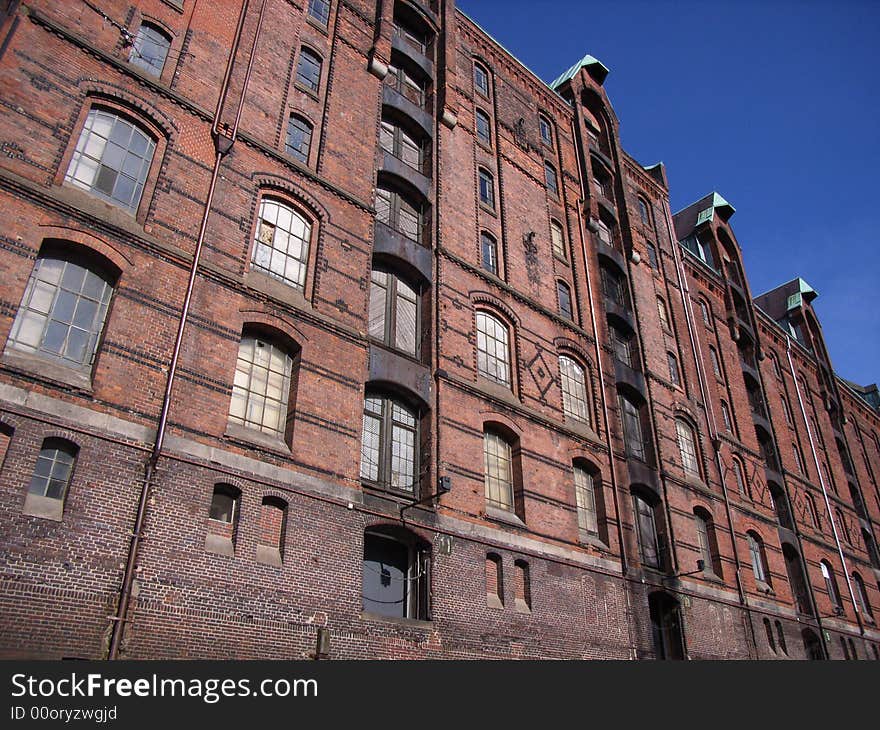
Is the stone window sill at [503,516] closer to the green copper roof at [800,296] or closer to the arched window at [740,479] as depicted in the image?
the arched window at [740,479]

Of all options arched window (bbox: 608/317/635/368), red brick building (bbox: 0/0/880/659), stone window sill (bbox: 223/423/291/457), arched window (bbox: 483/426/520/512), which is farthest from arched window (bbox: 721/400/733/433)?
stone window sill (bbox: 223/423/291/457)

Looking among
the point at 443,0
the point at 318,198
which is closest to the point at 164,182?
the point at 318,198

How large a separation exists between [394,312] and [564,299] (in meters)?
7.41

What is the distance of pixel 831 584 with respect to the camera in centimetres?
2867

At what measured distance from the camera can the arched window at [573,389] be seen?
1950cm

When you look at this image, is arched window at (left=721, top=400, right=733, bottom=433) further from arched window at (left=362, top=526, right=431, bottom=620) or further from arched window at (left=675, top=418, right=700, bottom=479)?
arched window at (left=362, top=526, right=431, bottom=620)

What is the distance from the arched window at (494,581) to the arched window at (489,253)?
7.79 meters

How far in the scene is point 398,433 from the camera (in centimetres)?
1485

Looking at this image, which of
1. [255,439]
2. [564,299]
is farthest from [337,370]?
[564,299]

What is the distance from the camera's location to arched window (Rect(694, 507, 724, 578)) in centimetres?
2177

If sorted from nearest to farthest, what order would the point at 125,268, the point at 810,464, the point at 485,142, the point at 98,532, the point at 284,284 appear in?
the point at 98,532, the point at 125,268, the point at 284,284, the point at 485,142, the point at 810,464

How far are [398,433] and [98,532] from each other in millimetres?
6469

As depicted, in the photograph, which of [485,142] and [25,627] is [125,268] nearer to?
[25,627]

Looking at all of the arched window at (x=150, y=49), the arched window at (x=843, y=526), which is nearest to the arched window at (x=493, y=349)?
the arched window at (x=150, y=49)
